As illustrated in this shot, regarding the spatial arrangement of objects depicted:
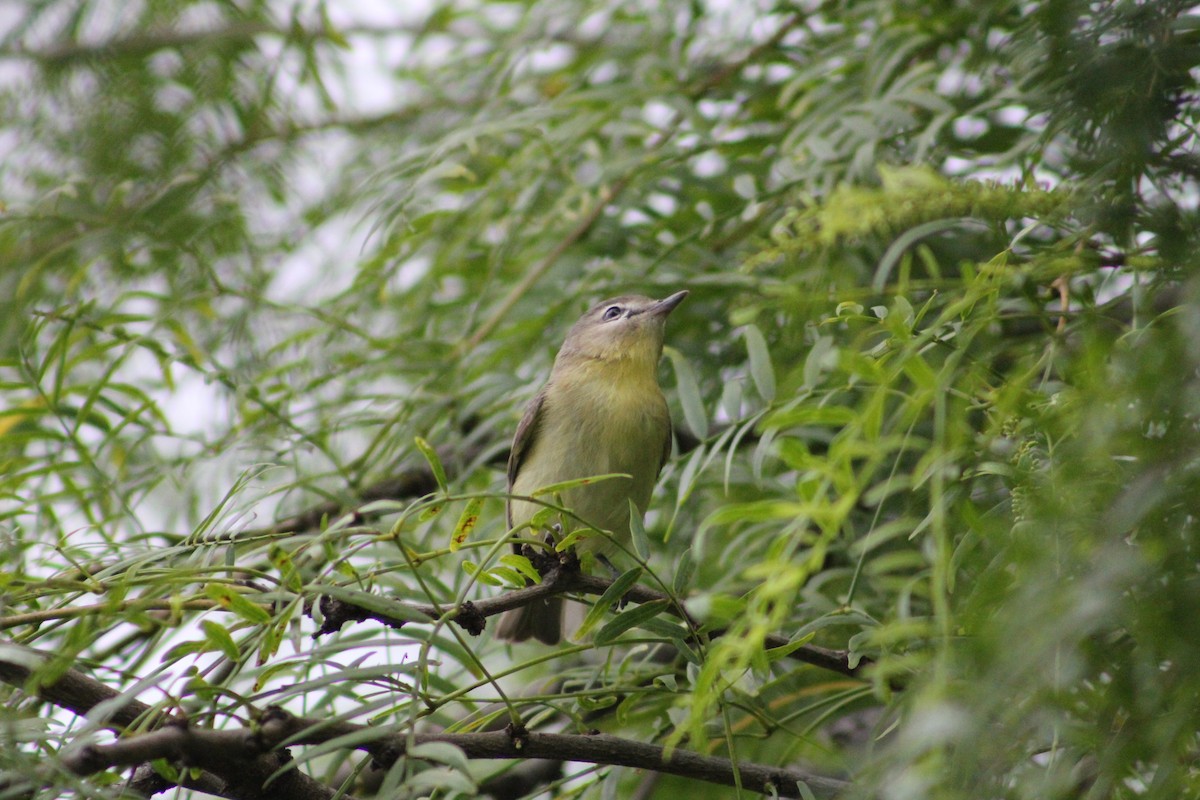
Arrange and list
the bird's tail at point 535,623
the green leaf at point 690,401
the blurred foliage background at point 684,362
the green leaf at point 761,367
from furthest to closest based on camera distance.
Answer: the bird's tail at point 535,623, the green leaf at point 690,401, the green leaf at point 761,367, the blurred foliage background at point 684,362

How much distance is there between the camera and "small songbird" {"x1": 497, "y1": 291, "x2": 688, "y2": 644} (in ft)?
11.4

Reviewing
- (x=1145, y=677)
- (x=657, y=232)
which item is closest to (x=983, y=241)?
(x=657, y=232)

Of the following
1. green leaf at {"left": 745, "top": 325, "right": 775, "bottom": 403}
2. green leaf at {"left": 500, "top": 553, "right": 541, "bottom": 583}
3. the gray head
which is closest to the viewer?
green leaf at {"left": 500, "top": 553, "right": 541, "bottom": 583}

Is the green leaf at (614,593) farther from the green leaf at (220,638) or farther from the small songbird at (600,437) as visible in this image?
the small songbird at (600,437)

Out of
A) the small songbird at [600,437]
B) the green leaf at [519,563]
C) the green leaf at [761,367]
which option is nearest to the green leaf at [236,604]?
the green leaf at [519,563]

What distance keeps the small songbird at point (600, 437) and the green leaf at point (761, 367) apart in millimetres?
986

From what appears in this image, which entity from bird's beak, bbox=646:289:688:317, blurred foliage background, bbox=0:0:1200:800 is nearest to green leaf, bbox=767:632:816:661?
blurred foliage background, bbox=0:0:1200:800

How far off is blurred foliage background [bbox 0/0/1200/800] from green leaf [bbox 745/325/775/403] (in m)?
0.05

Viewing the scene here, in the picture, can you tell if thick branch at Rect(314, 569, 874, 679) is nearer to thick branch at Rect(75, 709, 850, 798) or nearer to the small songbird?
thick branch at Rect(75, 709, 850, 798)

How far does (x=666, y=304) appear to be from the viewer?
3383 millimetres

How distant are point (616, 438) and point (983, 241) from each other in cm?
127

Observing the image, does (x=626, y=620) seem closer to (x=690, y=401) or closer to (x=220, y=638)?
(x=220, y=638)

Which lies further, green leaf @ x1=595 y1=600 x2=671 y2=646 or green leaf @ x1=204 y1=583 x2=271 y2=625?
green leaf @ x1=595 y1=600 x2=671 y2=646

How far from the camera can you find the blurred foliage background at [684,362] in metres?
1.30
